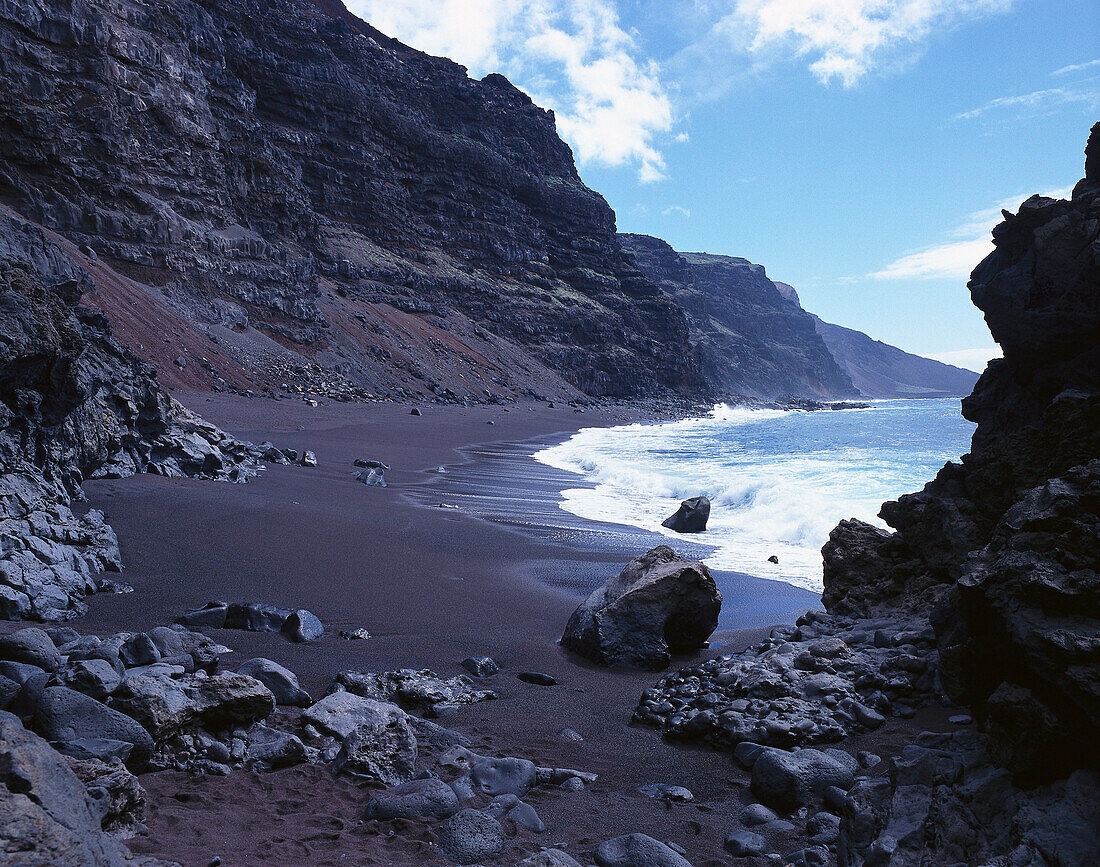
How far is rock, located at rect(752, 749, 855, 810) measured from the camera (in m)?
3.25

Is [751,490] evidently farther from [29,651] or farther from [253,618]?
[29,651]

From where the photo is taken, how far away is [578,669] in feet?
16.6

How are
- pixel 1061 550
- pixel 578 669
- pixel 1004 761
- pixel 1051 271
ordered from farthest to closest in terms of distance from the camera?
pixel 578 669
pixel 1051 271
pixel 1061 550
pixel 1004 761

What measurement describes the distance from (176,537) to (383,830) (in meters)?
5.20

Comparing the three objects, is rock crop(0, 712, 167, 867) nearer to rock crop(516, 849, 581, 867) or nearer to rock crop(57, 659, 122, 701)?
rock crop(57, 659, 122, 701)

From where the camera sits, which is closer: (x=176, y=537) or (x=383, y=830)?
(x=383, y=830)

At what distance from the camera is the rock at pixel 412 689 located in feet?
13.8

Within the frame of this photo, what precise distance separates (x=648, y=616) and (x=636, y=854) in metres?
2.71

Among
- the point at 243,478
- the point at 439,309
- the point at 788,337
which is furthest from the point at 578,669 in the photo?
the point at 788,337

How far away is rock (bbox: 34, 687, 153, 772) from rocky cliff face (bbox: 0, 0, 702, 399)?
85.2 feet

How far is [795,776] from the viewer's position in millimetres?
3281

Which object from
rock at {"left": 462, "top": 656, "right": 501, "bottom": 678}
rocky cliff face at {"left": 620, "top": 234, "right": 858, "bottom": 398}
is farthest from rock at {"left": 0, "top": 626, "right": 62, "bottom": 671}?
rocky cliff face at {"left": 620, "top": 234, "right": 858, "bottom": 398}

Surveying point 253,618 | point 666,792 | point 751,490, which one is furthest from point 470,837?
point 751,490

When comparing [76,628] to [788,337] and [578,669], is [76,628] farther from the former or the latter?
[788,337]
